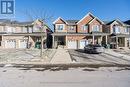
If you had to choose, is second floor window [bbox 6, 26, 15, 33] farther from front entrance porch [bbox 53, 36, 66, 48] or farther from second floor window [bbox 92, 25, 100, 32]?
second floor window [bbox 92, 25, 100, 32]

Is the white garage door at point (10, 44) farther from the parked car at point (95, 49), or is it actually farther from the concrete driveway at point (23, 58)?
the parked car at point (95, 49)

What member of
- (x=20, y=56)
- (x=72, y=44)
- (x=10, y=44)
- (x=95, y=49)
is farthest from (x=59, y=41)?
(x=20, y=56)

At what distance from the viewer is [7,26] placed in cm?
5381

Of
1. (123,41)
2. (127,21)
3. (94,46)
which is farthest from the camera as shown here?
(127,21)

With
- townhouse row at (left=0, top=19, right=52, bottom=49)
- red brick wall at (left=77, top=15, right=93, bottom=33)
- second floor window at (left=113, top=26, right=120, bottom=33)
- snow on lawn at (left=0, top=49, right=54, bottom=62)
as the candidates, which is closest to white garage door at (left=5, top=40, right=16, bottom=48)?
townhouse row at (left=0, top=19, right=52, bottom=49)

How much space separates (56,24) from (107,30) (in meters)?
11.8

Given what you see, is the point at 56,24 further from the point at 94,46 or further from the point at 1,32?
the point at 94,46

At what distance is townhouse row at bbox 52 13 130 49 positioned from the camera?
50.4 metres

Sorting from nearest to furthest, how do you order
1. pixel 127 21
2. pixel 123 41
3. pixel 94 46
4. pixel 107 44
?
pixel 94 46 < pixel 107 44 < pixel 123 41 < pixel 127 21

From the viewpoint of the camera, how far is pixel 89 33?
50.6 metres

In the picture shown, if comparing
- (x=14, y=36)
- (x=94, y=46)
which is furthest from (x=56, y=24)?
(x=94, y=46)

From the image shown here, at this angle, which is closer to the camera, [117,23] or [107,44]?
[107,44]

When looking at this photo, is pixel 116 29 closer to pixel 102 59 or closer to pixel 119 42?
pixel 119 42

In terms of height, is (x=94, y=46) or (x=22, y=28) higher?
(x=22, y=28)
